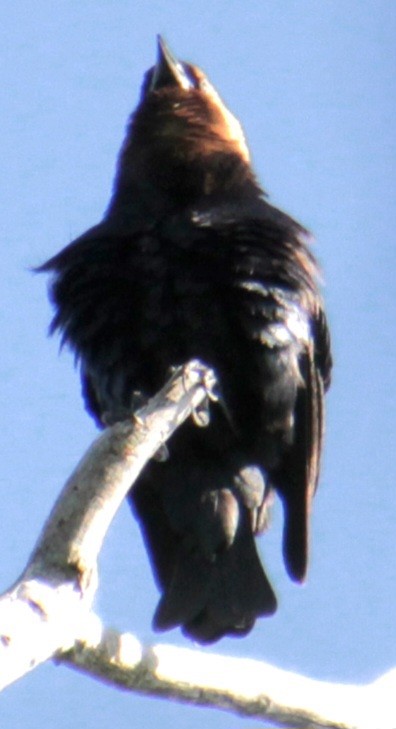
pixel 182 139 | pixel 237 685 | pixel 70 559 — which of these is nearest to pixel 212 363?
pixel 182 139

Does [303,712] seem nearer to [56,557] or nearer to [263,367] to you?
[56,557]

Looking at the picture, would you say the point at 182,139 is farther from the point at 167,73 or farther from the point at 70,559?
the point at 70,559

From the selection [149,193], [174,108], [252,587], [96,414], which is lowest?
[252,587]

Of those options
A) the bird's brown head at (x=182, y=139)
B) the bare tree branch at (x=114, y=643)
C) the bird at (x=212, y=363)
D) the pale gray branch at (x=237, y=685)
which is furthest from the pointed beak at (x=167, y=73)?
the pale gray branch at (x=237, y=685)

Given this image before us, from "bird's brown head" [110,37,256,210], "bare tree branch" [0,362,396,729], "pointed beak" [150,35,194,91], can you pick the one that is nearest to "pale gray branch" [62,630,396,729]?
"bare tree branch" [0,362,396,729]

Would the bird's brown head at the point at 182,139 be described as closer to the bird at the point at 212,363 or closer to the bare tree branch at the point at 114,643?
the bird at the point at 212,363

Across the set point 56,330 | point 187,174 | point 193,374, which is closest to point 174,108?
point 187,174
